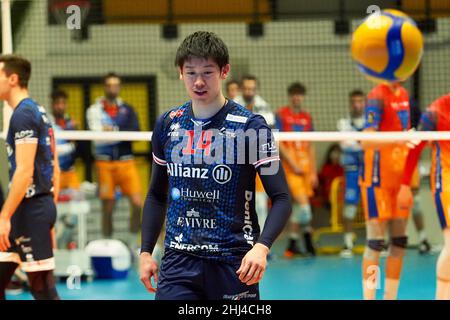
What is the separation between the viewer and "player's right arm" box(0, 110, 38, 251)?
19.9 ft

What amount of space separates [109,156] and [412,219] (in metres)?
4.24

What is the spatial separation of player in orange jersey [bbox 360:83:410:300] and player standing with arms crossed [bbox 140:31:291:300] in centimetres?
328

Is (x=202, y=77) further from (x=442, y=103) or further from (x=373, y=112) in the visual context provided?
(x=373, y=112)

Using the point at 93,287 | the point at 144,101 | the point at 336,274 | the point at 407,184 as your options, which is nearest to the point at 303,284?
the point at 336,274

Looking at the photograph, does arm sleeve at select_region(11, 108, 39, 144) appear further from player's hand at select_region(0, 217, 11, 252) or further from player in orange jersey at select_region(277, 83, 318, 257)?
player in orange jersey at select_region(277, 83, 318, 257)

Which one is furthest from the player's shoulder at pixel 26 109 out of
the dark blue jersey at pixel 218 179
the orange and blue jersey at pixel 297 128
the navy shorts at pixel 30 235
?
the orange and blue jersey at pixel 297 128

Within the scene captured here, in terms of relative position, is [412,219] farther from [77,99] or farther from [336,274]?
[77,99]

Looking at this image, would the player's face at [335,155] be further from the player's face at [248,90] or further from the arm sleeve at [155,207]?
the arm sleeve at [155,207]

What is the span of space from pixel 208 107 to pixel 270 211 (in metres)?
0.58

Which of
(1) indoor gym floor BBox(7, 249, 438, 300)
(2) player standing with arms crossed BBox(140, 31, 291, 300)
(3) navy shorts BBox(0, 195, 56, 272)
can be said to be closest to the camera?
(2) player standing with arms crossed BBox(140, 31, 291, 300)

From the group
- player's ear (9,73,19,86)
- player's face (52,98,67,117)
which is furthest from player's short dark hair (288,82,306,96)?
player's ear (9,73,19,86)

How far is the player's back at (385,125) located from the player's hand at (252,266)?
3830mm

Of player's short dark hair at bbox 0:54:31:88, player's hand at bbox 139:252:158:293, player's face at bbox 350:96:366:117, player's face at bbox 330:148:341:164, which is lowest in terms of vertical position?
player's face at bbox 330:148:341:164

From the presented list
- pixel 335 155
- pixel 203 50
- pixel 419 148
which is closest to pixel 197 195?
pixel 203 50
